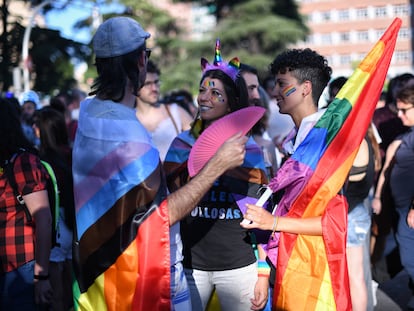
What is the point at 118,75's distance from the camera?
2.82 meters

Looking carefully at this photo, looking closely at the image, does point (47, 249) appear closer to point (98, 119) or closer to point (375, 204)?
point (98, 119)

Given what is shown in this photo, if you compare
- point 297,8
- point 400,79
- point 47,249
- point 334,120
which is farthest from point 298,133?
point 297,8

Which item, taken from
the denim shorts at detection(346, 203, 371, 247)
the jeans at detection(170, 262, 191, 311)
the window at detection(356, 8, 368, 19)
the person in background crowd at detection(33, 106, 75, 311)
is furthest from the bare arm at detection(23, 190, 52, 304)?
the window at detection(356, 8, 368, 19)

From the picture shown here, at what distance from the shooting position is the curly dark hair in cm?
363

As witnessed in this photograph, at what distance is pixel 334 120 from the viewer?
3295 mm

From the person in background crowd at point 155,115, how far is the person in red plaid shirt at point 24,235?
7.22 ft

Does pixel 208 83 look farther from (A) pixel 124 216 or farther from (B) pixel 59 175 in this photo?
(B) pixel 59 175

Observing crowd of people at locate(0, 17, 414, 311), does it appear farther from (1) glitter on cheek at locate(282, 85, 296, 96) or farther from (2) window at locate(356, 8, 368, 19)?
(2) window at locate(356, 8, 368, 19)

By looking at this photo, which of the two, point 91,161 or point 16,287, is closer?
point 91,161

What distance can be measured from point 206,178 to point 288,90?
1.15m

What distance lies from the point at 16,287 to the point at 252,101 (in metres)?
2.49

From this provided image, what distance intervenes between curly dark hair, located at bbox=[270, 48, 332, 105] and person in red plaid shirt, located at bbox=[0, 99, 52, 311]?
60.4 inches

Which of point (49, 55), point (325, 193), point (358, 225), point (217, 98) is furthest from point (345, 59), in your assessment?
point (325, 193)

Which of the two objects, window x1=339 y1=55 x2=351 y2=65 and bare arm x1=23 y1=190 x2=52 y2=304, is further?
window x1=339 y1=55 x2=351 y2=65
